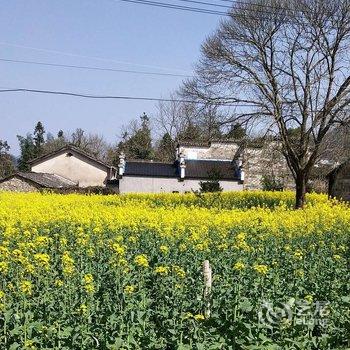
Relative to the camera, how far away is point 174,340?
Result: 4.48 metres

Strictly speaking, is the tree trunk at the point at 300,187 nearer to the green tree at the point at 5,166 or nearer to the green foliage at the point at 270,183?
the green foliage at the point at 270,183

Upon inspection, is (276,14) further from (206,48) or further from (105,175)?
(105,175)

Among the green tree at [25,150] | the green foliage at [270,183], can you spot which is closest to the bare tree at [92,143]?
the green tree at [25,150]

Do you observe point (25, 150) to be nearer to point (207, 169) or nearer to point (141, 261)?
point (207, 169)

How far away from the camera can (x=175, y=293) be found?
226 inches

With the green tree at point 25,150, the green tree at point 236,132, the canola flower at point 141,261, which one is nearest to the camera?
the canola flower at point 141,261

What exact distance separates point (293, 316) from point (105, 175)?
5042cm

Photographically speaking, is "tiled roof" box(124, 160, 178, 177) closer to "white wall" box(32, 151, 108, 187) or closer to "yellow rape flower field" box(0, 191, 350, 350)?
"white wall" box(32, 151, 108, 187)

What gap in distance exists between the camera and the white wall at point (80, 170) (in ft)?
179

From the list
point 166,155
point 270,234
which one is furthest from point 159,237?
point 166,155

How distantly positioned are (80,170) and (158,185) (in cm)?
1011

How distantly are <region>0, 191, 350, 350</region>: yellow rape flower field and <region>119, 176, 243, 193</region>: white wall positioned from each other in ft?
122

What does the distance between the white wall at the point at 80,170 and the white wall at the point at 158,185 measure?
21.8ft

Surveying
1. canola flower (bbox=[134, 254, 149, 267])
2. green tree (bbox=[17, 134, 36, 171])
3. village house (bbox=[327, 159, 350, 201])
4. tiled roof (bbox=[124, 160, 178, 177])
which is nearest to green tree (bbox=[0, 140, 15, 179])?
green tree (bbox=[17, 134, 36, 171])
